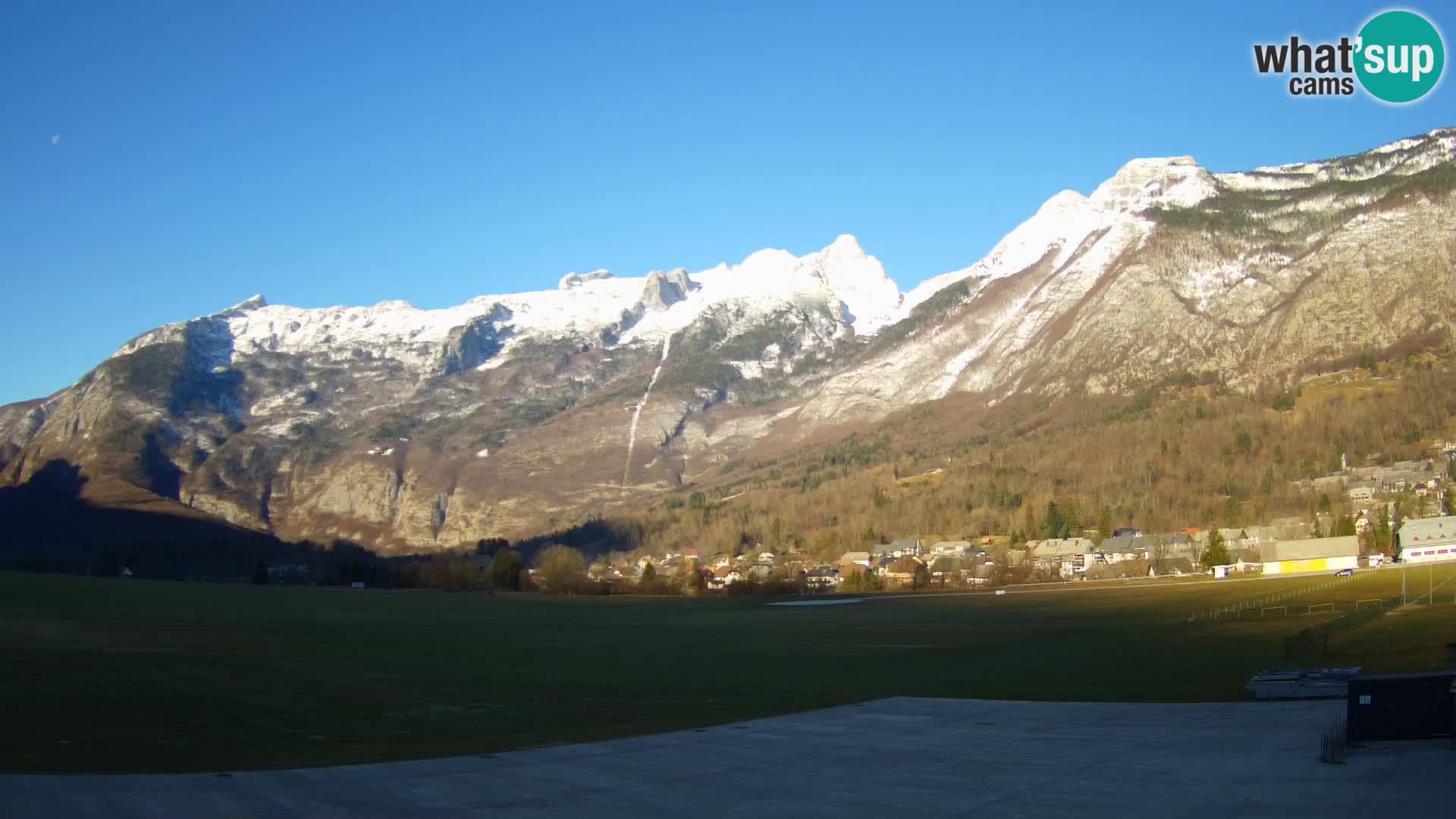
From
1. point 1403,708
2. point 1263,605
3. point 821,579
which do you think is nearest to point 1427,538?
point 1263,605


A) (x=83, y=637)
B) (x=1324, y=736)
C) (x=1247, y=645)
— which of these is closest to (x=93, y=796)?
(x=1324, y=736)

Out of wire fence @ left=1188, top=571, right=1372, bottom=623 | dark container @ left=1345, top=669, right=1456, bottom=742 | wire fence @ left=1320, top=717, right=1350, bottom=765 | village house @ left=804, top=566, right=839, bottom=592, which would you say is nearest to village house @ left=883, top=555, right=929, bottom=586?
village house @ left=804, top=566, right=839, bottom=592

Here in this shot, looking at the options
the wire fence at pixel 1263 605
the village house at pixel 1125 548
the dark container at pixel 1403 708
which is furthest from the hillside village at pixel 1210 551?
the dark container at pixel 1403 708

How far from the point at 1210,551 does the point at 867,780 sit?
125802mm

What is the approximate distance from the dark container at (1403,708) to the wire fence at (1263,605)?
49.3 metres

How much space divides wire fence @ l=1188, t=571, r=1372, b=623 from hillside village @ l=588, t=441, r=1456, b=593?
95.8 feet

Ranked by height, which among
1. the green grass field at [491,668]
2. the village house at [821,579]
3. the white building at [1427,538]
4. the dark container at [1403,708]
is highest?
the white building at [1427,538]

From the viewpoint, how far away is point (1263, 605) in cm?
8406

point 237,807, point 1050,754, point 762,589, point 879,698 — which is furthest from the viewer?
point 762,589

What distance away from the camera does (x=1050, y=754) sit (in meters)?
31.5

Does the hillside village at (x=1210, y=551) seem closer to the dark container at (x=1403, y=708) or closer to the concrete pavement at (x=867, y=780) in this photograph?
the dark container at (x=1403, y=708)

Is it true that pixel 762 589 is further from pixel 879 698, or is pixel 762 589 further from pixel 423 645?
pixel 879 698

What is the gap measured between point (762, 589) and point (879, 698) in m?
108

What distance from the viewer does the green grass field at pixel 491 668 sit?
3425 centimetres
